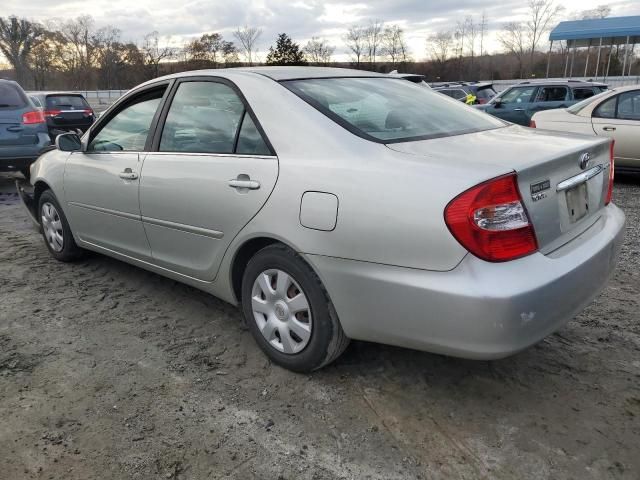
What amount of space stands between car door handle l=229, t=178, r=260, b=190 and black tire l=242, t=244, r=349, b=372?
31 cm

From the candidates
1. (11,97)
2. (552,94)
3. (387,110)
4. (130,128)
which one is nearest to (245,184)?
(387,110)

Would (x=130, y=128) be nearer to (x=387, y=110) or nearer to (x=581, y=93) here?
(x=387, y=110)

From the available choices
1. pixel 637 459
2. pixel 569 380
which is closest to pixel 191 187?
pixel 569 380

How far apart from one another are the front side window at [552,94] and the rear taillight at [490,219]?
11705mm

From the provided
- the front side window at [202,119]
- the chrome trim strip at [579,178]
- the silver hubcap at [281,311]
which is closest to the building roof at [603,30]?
the chrome trim strip at [579,178]

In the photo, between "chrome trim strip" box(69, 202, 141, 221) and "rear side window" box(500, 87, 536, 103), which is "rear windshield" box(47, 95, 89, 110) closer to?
"rear side window" box(500, 87, 536, 103)

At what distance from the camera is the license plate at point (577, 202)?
98.8 inches

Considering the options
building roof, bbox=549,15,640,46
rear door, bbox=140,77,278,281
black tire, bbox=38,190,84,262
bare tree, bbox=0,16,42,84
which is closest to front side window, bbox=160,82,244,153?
rear door, bbox=140,77,278,281

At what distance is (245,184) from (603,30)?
1537 inches

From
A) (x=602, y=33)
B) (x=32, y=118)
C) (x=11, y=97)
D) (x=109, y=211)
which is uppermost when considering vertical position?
(x=602, y=33)

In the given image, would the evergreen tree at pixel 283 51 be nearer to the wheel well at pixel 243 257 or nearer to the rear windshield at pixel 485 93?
the rear windshield at pixel 485 93

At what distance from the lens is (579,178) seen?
8.38 feet

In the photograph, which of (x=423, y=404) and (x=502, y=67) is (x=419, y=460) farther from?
(x=502, y=67)

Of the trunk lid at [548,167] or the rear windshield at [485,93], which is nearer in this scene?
the trunk lid at [548,167]
